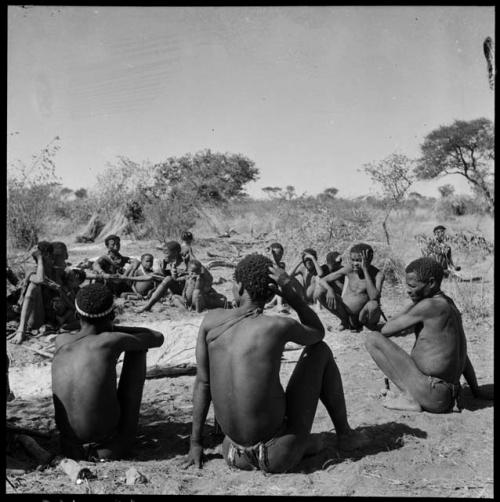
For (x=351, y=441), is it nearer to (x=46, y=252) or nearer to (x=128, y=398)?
(x=128, y=398)

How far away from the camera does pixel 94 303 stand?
11.0ft

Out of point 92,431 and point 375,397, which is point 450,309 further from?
point 92,431

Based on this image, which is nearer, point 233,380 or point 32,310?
point 233,380

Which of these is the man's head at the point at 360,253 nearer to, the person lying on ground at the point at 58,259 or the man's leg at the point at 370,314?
the man's leg at the point at 370,314

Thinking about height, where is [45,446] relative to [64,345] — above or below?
below

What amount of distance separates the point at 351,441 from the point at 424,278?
48.5 inches

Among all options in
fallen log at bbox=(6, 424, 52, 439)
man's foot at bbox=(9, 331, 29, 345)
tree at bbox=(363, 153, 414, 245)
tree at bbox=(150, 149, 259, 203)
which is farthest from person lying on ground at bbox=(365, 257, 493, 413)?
tree at bbox=(150, 149, 259, 203)

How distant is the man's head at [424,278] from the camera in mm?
4020

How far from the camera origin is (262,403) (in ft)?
10.2

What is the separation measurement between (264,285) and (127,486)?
1302 millimetres

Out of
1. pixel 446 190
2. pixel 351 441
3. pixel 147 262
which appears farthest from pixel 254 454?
pixel 446 190

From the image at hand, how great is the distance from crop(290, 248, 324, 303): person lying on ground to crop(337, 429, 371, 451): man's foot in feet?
12.7

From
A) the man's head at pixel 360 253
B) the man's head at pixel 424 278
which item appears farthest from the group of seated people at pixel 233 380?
the man's head at pixel 360 253
